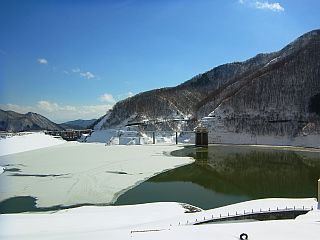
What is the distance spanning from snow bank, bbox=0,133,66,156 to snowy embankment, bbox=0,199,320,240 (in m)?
36.6

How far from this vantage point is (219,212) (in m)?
18.7

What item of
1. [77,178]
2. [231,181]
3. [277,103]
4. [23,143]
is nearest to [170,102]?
[277,103]

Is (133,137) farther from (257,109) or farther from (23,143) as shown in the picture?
(257,109)

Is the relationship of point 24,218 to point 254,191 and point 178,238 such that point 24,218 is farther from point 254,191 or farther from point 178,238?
point 254,191

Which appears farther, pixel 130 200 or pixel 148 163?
pixel 148 163

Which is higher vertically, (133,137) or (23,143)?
(133,137)

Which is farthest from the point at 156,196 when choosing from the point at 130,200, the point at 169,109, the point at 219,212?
the point at 169,109

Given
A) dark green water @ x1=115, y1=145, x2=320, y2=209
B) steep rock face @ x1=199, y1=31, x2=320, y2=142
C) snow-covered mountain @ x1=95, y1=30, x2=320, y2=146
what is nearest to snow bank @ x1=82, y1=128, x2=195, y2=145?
snow-covered mountain @ x1=95, y1=30, x2=320, y2=146

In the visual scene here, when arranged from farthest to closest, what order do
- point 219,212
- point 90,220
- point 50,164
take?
point 50,164
point 219,212
point 90,220

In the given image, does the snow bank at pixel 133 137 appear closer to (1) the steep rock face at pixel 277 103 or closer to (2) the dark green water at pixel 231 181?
(1) the steep rock face at pixel 277 103

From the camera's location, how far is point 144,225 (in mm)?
16062

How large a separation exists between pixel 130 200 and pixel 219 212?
6989 millimetres

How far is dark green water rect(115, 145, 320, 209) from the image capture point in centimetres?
2470

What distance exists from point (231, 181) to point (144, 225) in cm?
1711
